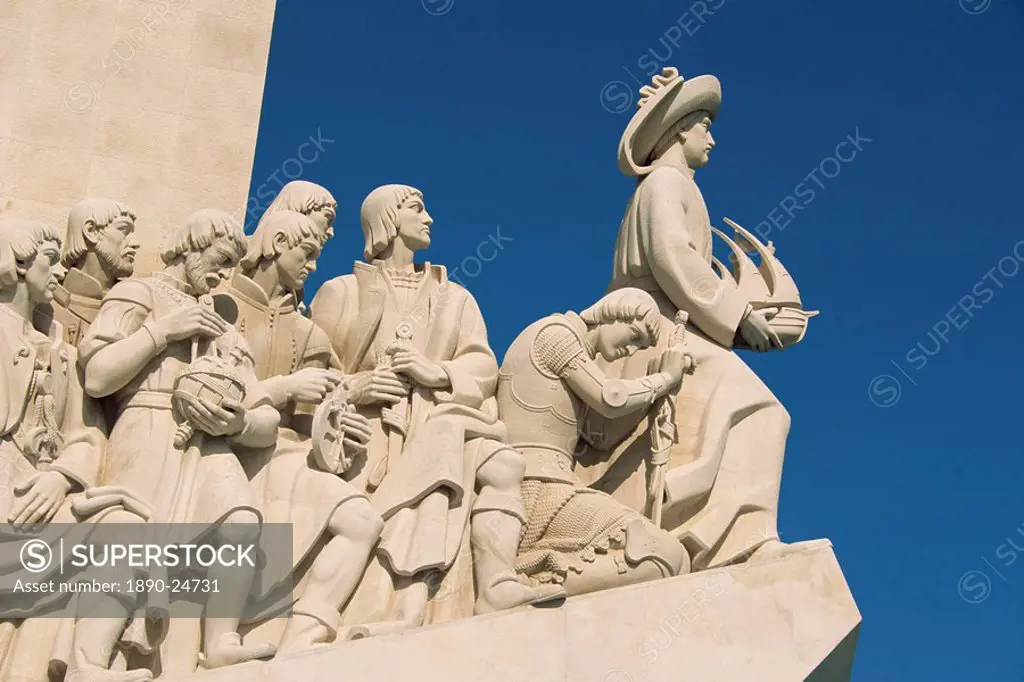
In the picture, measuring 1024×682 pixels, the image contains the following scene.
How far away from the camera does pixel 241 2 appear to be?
10.2 m

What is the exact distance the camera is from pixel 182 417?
26.6ft

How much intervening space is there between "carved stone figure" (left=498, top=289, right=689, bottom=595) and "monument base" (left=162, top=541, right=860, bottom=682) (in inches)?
9.5

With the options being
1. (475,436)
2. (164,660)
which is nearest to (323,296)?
(475,436)

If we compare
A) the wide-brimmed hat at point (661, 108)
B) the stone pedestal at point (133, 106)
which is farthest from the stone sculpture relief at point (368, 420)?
the stone pedestal at point (133, 106)

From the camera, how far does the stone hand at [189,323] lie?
8.21 m

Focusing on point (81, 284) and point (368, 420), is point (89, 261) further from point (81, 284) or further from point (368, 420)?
point (368, 420)

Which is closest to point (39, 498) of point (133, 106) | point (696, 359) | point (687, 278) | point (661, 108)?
point (133, 106)

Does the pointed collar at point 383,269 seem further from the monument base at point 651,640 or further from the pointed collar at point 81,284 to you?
the monument base at point 651,640

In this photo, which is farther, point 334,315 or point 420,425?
point 334,315

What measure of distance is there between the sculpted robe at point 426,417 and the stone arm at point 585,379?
36 centimetres

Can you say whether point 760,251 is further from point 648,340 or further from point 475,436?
point 475,436

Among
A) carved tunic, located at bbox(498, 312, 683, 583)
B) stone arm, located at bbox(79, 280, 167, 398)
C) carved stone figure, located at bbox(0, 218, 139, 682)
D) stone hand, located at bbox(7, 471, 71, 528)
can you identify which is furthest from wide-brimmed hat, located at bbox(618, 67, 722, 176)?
stone hand, located at bbox(7, 471, 71, 528)

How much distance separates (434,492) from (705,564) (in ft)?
5.53

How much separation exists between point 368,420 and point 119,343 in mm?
1423
